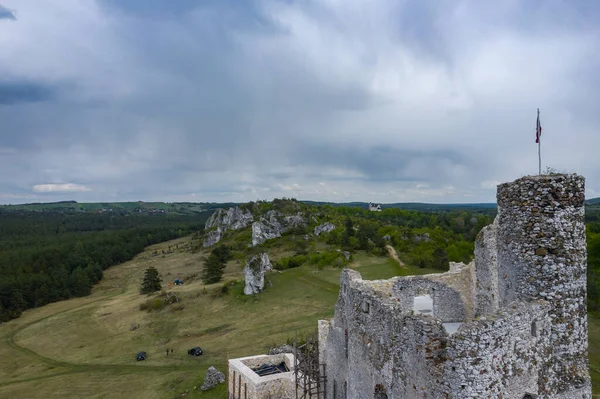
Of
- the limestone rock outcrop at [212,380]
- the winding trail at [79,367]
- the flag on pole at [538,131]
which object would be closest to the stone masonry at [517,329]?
the flag on pole at [538,131]

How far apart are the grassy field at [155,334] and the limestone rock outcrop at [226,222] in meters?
46.4

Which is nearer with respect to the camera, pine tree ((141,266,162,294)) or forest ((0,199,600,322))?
forest ((0,199,600,322))

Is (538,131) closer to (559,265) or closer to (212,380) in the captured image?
(559,265)

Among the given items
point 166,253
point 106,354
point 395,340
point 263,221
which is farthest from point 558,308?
point 166,253

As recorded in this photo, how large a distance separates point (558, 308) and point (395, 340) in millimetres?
3768

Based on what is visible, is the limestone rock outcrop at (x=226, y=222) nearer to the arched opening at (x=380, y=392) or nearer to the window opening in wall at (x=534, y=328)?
the arched opening at (x=380, y=392)

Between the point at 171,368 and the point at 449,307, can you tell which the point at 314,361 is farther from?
the point at 171,368

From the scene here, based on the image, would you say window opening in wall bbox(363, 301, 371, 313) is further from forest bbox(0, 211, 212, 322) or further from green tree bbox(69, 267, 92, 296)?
green tree bbox(69, 267, 92, 296)

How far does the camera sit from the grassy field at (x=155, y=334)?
1436 inches

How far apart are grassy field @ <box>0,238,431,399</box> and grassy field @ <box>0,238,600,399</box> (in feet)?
0.45

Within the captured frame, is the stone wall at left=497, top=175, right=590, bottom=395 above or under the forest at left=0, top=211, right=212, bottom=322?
above

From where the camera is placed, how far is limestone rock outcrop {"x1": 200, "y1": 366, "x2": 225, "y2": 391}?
30266mm

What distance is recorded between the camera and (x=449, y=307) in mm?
15602

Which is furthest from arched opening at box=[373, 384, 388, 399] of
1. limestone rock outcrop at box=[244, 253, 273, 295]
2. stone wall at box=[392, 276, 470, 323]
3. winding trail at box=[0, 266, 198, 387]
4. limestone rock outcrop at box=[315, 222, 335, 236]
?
limestone rock outcrop at box=[315, 222, 335, 236]
